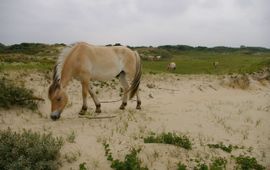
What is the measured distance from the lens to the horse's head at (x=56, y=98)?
1039 centimetres

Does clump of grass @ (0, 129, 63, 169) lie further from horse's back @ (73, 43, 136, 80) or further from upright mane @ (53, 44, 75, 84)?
horse's back @ (73, 43, 136, 80)

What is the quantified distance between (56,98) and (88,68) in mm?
1591

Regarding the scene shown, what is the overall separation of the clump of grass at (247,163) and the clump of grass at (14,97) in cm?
667

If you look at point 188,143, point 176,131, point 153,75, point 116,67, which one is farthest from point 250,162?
point 153,75

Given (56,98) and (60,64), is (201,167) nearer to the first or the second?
(56,98)

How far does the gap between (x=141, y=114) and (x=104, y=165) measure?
447 cm

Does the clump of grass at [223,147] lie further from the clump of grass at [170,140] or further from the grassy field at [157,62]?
the grassy field at [157,62]

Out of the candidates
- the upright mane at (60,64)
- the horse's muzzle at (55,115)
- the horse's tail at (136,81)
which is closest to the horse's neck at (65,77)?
the upright mane at (60,64)

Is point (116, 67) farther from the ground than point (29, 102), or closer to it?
farther from the ground

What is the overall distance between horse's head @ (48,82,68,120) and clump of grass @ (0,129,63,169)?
2.14 meters

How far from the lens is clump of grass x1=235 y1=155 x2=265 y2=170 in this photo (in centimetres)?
877

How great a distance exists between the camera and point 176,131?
10.6 metres

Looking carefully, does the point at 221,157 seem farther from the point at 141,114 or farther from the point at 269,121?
the point at 269,121

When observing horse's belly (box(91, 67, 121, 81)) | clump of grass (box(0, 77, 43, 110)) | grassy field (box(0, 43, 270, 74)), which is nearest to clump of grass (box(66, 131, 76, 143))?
horse's belly (box(91, 67, 121, 81))
